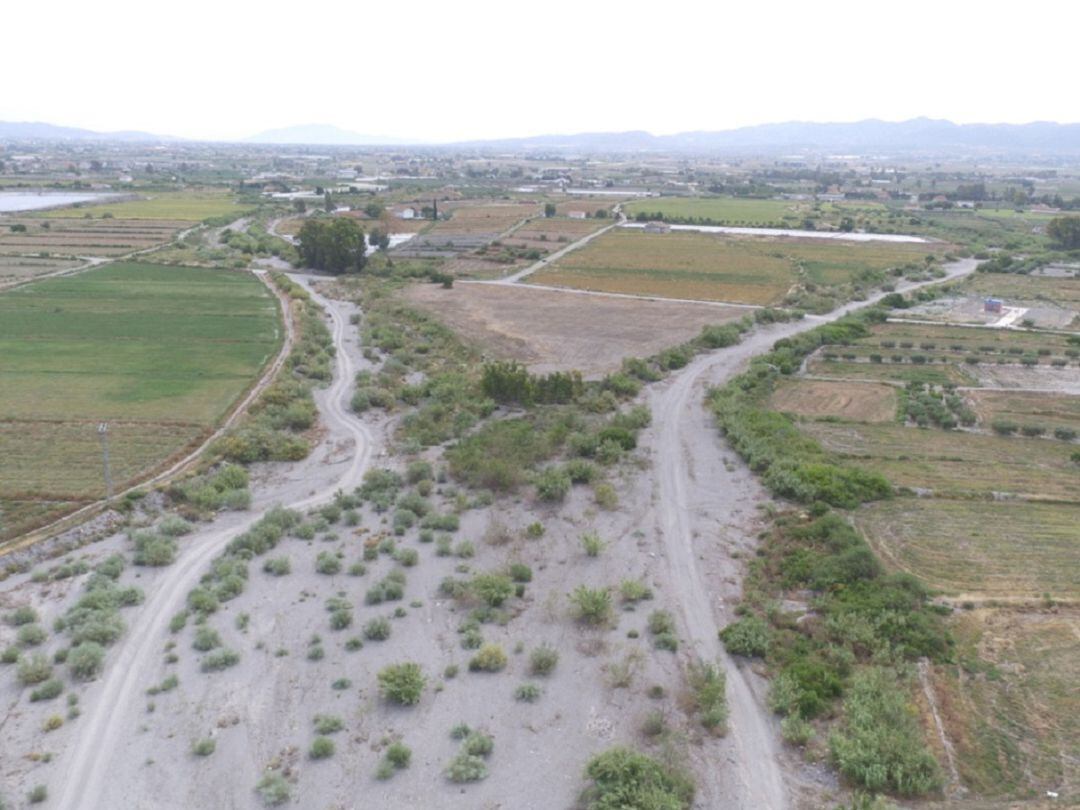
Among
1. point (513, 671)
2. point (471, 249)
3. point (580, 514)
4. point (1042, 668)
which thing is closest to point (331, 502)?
point (580, 514)

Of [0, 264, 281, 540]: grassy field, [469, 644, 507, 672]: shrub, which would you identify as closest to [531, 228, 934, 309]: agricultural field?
[0, 264, 281, 540]: grassy field

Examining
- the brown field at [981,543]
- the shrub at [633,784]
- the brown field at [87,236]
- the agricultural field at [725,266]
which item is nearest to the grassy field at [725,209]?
the agricultural field at [725,266]

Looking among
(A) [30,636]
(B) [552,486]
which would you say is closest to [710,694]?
(B) [552,486]

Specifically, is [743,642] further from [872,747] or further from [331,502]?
[331,502]

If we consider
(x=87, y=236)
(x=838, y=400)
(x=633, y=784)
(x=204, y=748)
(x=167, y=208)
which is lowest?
(x=838, y=400)

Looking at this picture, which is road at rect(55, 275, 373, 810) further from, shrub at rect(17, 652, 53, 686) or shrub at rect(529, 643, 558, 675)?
shrub at rect(529, 643, 558, 675)

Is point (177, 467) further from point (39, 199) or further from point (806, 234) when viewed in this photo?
point (39, 199)
